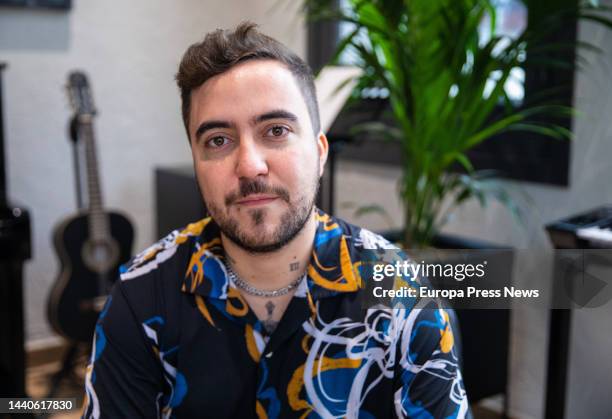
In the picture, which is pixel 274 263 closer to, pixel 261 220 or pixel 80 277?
pixel 261 220

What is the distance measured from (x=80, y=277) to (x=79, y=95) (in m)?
0.71

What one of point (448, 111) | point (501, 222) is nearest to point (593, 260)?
point (448, 111)

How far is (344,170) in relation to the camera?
305 cm

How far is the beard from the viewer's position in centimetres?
100

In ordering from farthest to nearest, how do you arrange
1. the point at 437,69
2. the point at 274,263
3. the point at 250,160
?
the point at 437,69 → the point at 274,263 → the point at 250,160

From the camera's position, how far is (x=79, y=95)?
2.53 meters

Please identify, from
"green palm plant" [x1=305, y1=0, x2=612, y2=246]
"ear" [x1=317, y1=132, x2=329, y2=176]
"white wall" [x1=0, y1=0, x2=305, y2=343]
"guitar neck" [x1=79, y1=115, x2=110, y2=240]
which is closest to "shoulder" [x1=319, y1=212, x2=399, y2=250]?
"ear" [x1=317, y1=132, x2=329, y2=176]

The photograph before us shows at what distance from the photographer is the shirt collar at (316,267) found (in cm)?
108

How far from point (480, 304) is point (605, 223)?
974 millimetres

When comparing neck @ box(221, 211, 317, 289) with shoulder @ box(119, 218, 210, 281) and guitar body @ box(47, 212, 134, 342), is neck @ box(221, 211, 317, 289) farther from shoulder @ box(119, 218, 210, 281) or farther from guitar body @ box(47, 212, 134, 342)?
guitar body @ box(47, 212, 134, 342)

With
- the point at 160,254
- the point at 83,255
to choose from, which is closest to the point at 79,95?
the point at 83,255

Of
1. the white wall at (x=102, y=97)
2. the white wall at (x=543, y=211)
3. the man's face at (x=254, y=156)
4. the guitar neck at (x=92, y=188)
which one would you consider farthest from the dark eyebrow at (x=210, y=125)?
the white wall at (x=102, y=97)

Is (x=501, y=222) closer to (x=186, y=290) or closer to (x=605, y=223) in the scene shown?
(x=605, y=223)

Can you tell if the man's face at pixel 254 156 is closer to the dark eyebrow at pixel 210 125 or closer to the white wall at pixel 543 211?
the dark eyebrow at pixel 210 125
